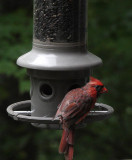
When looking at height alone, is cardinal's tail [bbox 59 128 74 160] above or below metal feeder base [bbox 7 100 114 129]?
below

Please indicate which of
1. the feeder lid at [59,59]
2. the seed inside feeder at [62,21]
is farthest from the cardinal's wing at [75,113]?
the seed inside feeder at [62,21]

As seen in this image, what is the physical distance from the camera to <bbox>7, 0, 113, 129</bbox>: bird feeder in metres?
4.11

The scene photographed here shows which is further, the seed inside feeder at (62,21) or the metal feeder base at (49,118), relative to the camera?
the seed inside feeder at (62,21)

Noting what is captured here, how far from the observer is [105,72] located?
7.23 meters

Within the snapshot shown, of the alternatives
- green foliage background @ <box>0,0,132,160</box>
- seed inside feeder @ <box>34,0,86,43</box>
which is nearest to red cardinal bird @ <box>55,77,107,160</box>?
seed inside feeder @ <box>34,0,86,43</box>

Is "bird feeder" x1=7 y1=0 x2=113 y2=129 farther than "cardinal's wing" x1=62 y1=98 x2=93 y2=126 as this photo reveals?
Yes

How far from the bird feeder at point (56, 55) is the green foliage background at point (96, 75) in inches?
66.4

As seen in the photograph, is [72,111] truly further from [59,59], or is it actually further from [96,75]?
[96,75]

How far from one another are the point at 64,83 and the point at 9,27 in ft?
8.26

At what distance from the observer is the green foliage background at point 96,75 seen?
21.4ft

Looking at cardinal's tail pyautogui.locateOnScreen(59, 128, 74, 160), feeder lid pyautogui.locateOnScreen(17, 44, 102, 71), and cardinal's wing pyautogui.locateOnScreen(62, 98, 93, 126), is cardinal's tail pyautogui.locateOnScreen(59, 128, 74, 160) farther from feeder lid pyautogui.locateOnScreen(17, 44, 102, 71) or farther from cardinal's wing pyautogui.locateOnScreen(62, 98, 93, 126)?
feeder lid pyautogui.locateOnScreen(17, 44, 102, 71)

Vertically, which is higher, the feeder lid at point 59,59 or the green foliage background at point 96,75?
the feeder lid at point 59,59

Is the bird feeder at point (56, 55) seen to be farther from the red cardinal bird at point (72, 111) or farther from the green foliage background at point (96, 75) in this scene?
the green foliage background at point (96, 75)

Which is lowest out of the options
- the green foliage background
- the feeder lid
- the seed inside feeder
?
the green foliage background
